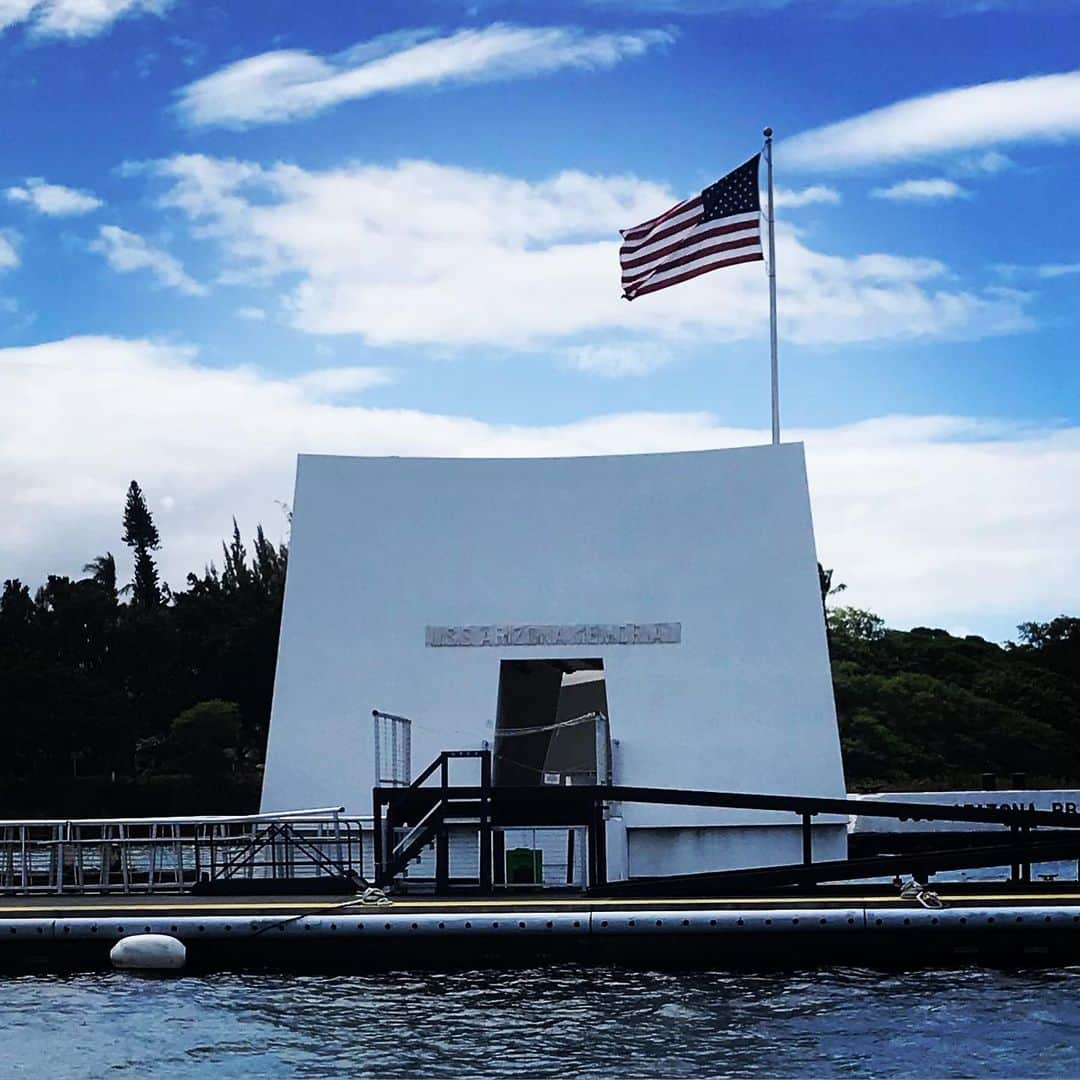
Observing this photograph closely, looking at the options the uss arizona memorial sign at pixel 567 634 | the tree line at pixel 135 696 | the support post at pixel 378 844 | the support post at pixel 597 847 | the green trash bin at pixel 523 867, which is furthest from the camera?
the tree line at pixel 135 696

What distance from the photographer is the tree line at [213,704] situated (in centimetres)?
4125

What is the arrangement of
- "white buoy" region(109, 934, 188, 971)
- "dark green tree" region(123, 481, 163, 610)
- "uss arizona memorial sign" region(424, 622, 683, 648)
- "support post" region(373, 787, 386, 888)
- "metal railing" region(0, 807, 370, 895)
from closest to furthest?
"white buoy" region(109, 934, 188, 971)
"support post" region(373, 787, 386, 888)
"metal railing" region(0, 807, 370, 895)
"uss arizona memorial sign" region(424, 622, 683, 648)
"dark green tree" region(123, 481, 163, 610)

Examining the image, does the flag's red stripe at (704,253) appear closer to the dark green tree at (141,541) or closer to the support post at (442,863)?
the support post at (442,863)

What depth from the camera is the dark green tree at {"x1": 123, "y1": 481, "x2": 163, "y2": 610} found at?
65.2 m

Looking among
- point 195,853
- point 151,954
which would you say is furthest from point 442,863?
point 151,954

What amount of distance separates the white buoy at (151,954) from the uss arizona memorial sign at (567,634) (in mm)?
6698

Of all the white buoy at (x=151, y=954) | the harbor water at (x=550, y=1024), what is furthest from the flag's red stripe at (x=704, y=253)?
the white buoy at (x=151, y=954)

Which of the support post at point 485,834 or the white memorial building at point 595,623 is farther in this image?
the white memorial building at point 595,623

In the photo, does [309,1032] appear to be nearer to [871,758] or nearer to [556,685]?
[556,685]

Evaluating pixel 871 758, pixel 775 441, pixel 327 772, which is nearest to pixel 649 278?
pixel 775 441

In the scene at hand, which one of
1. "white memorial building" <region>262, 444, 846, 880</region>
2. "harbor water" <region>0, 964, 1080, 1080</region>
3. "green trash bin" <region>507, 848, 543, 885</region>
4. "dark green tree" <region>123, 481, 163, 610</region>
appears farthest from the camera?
"dark green tree" <region>123, 481, 163, 610</region>

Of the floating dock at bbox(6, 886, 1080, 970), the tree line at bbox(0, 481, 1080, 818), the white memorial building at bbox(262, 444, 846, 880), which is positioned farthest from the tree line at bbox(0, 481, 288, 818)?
the floating dock at bbox(6, 886, 1080, 970)

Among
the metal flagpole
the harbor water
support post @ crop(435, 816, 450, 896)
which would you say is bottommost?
the harbor water

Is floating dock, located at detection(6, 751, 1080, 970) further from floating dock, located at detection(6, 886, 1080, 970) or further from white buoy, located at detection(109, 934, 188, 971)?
white buoy, located at detection(109, 934, 188, 971)
